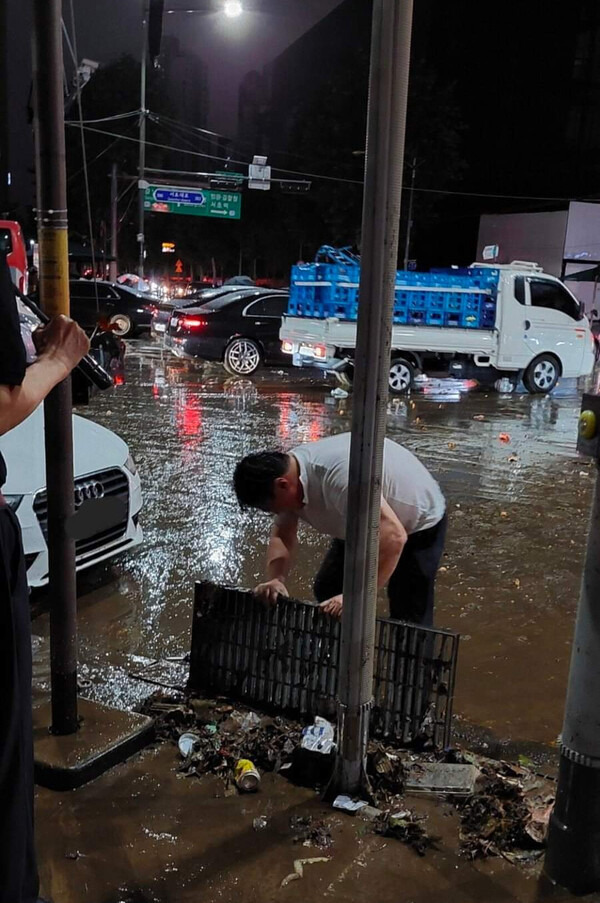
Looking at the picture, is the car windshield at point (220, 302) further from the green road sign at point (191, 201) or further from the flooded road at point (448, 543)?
the green road sign at point (191, 201)

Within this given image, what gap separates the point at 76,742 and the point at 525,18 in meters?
36.7

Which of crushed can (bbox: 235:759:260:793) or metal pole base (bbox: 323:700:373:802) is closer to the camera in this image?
metal pole base (bbox: 323:700:373:802)

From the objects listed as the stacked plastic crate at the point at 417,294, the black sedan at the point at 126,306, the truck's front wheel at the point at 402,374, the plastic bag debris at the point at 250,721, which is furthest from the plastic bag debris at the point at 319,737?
the black sedan at the point at 126,306

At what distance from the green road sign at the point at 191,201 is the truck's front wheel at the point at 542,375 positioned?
2318 cm

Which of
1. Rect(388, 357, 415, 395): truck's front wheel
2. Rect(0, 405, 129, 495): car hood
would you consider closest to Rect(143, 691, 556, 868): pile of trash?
Rect(0, 405, 129, 495): car hood

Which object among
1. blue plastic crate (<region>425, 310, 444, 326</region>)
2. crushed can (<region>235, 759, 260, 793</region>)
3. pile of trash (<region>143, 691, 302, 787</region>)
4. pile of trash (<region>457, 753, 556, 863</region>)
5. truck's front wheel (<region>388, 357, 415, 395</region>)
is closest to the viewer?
pile of trash (<region>457, 753, 556, 863</region>)

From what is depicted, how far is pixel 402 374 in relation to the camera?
1411cm

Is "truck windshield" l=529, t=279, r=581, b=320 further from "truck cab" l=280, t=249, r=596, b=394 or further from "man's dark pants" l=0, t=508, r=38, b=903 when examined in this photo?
"man's dark pants" l=0, t=508, r=38, b=903

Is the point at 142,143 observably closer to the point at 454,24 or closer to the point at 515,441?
the point at 454,24

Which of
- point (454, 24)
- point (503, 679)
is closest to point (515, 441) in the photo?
point (503, 679)

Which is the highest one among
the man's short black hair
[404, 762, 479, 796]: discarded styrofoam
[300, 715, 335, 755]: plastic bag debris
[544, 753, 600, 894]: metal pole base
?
the man's short black hair

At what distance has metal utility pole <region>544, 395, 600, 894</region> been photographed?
2.56m

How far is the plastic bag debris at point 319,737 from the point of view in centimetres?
322

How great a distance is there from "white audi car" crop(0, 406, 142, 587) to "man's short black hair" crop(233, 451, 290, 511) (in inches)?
30.7
